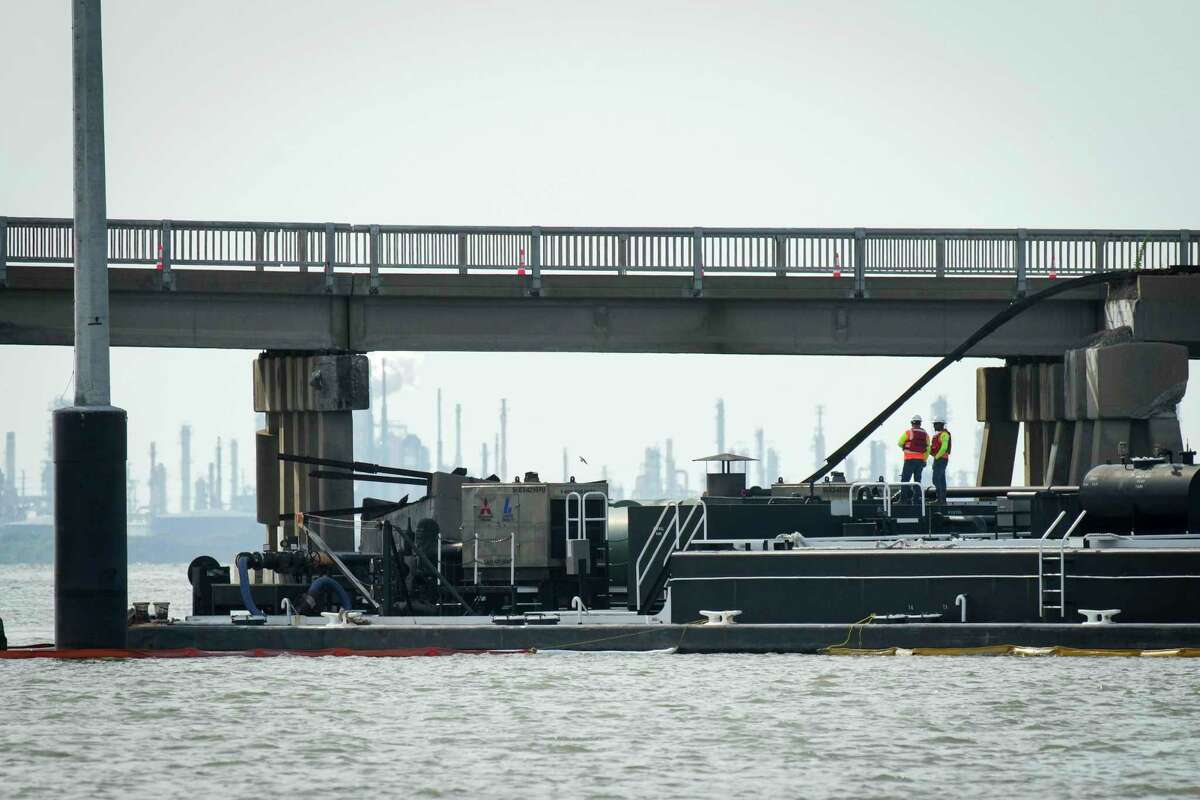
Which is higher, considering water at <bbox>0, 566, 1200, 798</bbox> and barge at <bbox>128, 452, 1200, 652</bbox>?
barge at <bbox>128, 452, 1200, 652</bbox>

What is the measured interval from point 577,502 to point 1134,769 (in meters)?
13.6

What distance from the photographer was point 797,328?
196 ft

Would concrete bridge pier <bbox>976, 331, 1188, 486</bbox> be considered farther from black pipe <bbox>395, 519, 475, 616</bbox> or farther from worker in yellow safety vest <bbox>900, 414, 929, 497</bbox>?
black pipe <bbox>395, 519, 475, 616</bbox>

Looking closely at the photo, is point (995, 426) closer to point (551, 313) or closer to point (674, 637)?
point (551, 313)

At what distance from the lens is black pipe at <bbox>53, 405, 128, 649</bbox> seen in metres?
35.1

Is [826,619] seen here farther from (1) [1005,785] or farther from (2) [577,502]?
(1) [1005,785]

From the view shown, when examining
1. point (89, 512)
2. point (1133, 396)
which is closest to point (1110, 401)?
point (1133, 396)

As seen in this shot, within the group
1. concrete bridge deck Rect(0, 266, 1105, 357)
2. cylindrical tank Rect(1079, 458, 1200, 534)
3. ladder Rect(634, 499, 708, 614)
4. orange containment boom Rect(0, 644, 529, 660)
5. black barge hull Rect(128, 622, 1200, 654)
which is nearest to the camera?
cylindrical tank Rect(1079, 458, 1200, 534)

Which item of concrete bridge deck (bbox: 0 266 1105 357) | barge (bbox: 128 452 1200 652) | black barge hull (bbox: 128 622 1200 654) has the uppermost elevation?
concrete bridge deck (bbox: 0 266 1105 357)

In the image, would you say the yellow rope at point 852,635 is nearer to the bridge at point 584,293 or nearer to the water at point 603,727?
the water at point 603,727

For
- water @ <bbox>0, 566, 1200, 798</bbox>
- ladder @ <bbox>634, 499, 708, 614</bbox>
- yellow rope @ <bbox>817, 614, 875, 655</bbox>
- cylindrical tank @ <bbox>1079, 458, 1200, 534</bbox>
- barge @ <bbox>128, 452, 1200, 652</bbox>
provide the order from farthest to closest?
ladder @ <bbox>634, 499, 708, 614</bbox> < yellow rope @ <bbox>817, 614, 875, 655</bbox> < barge @ <bbox>128, 452, 1200, 652</bbox> < cylindrical tank @ <bbox>1079, 458, 1200, 534</bbox> < water @ <bbox>0, 566, 1200, 798</bbox>

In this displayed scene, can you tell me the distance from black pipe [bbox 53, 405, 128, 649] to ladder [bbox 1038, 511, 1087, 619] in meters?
14.2

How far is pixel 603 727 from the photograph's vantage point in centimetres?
3141

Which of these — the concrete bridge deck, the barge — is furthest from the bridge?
the barge
